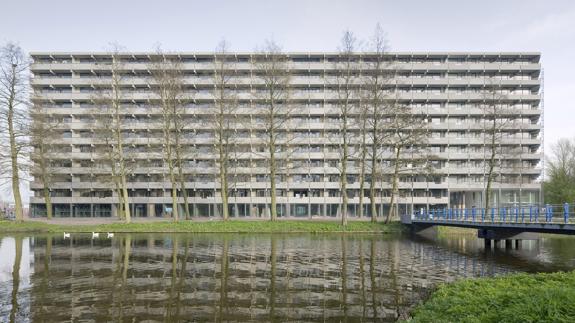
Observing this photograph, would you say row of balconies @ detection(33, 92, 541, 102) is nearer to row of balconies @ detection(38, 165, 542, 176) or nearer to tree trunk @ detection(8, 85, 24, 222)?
row of balconies @ detection(38, 165, 542, 176)

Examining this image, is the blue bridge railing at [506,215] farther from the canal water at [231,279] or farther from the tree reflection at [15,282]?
the tree reflection at [15,282]

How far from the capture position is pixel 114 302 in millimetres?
12969

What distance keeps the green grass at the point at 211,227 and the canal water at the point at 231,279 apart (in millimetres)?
13128

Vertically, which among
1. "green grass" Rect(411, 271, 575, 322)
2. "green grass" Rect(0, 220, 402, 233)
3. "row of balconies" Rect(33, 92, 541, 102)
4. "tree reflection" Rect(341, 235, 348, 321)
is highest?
"row of balconies" Rect(33, 92, 541, 102)

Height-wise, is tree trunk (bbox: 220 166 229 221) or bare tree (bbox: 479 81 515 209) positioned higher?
bare tree (bbox: 479 81 515 209)

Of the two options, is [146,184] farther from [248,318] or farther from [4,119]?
[248,318]

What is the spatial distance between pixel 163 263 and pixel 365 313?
1201 cm

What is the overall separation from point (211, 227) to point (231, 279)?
26.6 meters

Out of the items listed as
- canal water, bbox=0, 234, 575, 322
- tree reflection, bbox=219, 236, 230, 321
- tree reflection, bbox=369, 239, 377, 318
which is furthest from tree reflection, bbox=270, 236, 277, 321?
tree reflection, bbox=369, 239, 377, 318

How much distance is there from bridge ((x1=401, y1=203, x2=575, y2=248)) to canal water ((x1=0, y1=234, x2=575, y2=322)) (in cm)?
198

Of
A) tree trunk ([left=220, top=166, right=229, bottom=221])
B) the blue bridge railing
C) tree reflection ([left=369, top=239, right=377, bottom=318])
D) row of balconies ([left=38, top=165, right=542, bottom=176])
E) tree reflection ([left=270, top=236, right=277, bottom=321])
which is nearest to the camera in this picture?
tree reflection ([left=270, top=236, right=277, bottom=321])

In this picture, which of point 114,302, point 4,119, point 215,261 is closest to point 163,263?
point 215,261

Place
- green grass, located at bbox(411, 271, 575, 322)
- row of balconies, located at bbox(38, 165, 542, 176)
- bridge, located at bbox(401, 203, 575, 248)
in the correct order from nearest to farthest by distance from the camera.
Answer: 1. green grass, located at bbox(411, 271, 575, 322)
2. bridge, located at bbox(401, 203, 575, 248)
3. row of balconies, located at bbox(38, 165, 542, 176)

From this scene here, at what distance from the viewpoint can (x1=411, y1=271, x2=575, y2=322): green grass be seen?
27.0ft
